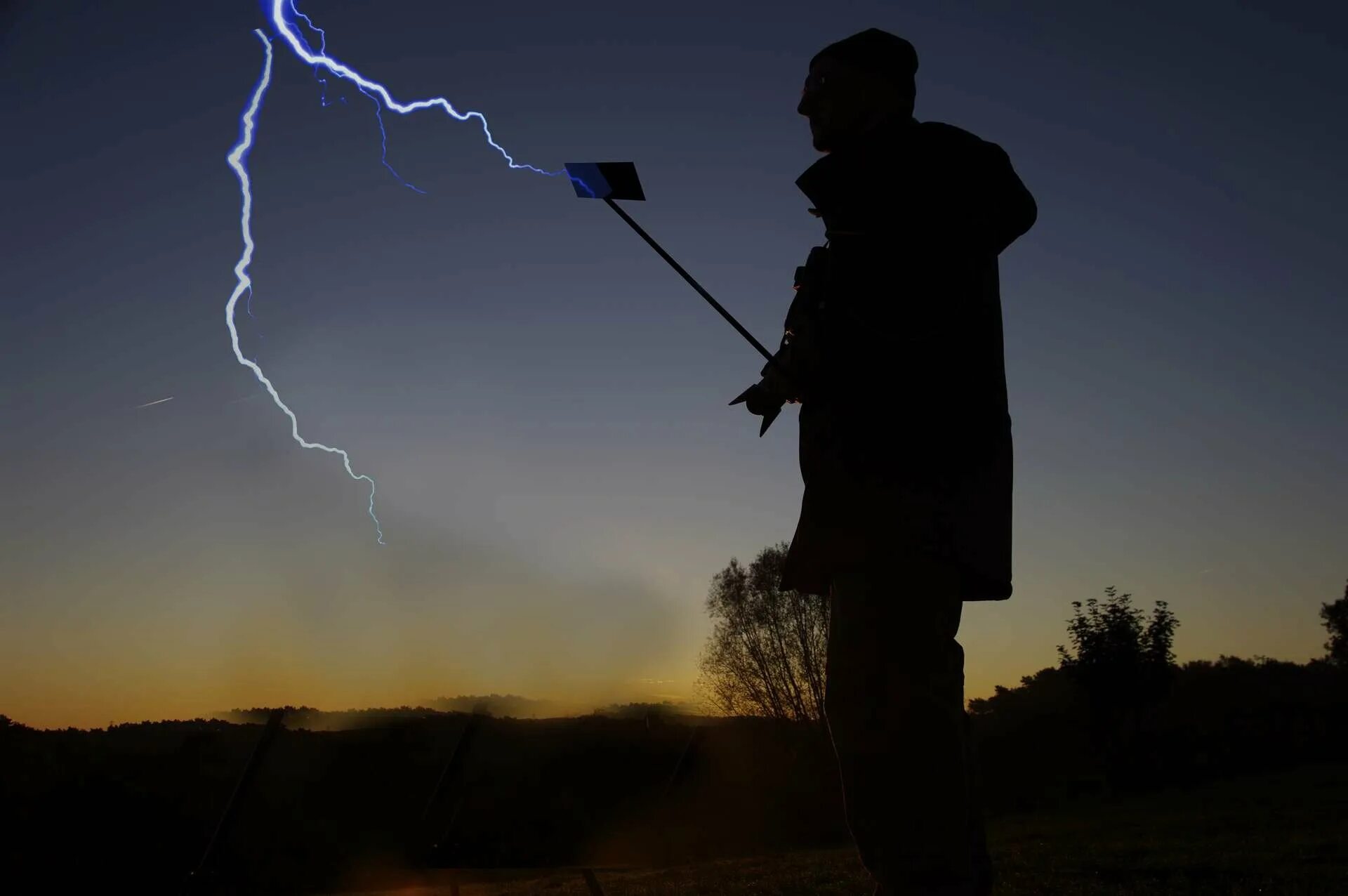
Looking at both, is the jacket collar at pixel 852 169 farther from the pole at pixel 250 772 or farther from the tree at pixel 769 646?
the tree at pixel 769 646

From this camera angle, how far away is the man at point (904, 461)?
1.84 metres

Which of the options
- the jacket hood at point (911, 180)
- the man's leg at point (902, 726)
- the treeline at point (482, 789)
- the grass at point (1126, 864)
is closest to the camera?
the man's leg at point (902, 726)

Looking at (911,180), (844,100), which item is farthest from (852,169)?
(844,100)

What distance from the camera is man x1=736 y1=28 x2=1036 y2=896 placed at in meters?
1.84

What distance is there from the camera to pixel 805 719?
42156mm

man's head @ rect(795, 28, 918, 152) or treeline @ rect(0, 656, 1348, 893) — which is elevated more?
man's head @ rect(795, 28, 918, 152)

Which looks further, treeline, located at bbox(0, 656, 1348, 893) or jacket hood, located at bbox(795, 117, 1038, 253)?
treeline, located at bbox(0, 656, 1348, 893)

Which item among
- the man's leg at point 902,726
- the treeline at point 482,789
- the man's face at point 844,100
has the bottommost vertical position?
the treeline at point 482,789

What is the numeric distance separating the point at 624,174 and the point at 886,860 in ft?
7.35

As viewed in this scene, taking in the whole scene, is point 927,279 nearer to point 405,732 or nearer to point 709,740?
point 405,732

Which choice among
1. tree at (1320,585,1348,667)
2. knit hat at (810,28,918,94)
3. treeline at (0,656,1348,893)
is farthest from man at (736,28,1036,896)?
tree at (1320,585,1348,667)

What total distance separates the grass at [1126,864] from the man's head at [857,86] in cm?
700

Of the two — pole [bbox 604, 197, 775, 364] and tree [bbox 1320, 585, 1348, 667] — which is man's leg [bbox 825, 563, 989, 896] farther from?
tree [bbox 1320, 585, 1348, 667]

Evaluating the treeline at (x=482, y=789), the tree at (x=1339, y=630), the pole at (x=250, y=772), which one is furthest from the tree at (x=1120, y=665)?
the pole at (x=250, y=772)
